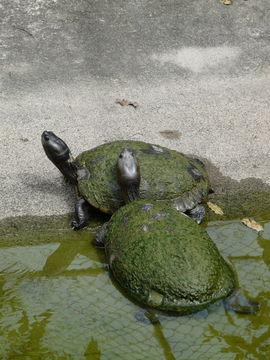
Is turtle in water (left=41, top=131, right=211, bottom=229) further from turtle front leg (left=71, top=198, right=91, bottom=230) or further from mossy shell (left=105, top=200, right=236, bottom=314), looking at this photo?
mossy shell (left=105, top=200, right=236, bottom=314)

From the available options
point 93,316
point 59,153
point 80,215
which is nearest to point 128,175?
point 80,215

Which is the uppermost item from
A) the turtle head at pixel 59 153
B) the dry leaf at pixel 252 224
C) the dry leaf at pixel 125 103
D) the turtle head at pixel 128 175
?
the turtle head at pixel 128 175

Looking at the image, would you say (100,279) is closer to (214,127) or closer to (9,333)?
(9,333)

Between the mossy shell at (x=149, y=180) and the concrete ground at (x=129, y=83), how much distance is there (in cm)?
47

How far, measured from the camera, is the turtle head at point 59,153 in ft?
17.5

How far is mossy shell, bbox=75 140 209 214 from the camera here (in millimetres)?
5020

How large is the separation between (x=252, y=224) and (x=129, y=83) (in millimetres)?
2738

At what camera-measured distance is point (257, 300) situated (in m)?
4.41

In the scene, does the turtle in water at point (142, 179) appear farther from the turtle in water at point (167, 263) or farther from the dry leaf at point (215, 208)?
the turtle in water at point (167, 263)

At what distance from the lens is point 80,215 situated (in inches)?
202

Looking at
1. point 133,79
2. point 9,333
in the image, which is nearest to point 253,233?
point 9,333

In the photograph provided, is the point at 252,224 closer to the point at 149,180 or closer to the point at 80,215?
the point at 149,180

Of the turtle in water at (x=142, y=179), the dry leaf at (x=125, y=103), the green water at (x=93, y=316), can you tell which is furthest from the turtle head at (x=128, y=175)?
the dry leaf at (x=125, y=103)

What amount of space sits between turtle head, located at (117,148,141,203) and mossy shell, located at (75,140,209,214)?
11 centimetres
